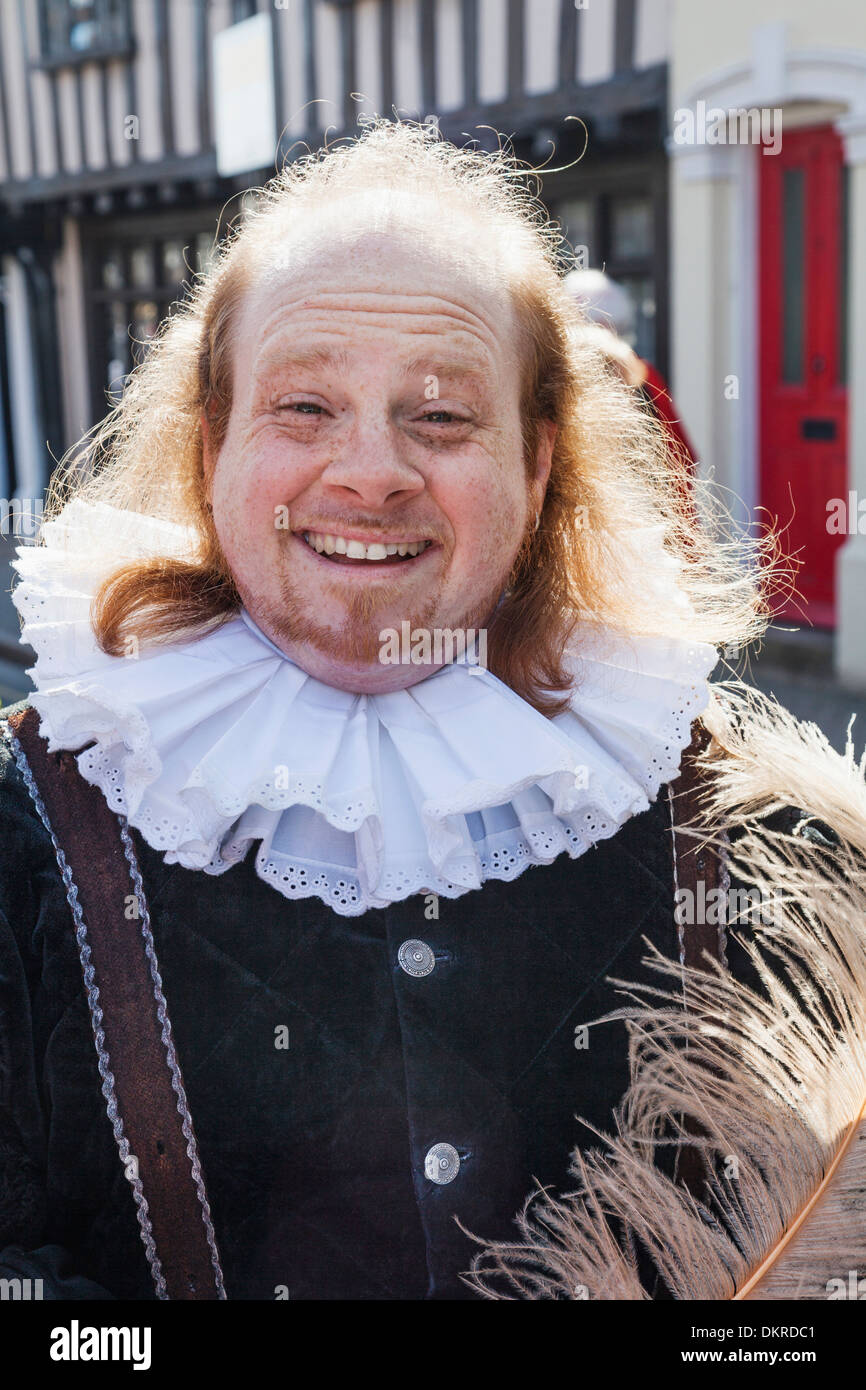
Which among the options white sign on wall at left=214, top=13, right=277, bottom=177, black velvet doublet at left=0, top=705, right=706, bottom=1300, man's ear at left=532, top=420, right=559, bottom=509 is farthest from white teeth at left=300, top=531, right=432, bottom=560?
white sign on wall at left=214, top=13, right=277, bottom=177

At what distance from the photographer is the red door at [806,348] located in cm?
696

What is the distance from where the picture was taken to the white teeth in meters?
1.54

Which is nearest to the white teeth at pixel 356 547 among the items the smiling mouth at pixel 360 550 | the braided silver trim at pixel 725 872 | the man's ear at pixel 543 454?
the smiling mouth at pixel 360 550

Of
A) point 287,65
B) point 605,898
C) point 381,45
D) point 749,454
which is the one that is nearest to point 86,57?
point 287,65

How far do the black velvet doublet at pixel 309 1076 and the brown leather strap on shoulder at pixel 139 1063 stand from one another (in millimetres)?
18

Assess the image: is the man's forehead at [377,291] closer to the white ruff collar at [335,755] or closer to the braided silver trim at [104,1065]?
the white ruff collar at [335,755]

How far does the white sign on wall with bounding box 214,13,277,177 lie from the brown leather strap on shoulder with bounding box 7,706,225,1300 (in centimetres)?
784

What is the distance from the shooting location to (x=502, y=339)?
63.3 inches

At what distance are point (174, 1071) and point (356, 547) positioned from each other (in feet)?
1.83

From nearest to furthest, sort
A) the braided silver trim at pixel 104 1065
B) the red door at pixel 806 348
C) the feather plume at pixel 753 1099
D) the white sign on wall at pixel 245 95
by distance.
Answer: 1. the feather plume at pixel 753 1099
2. the braided silver trim at pixel 104 1065
3. the red door at pixel 806 348
4. the white sign on wall at pixel 245 95

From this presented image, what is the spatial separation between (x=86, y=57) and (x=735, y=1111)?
10.0 metres

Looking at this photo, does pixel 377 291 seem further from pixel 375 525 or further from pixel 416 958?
pixel 416 958

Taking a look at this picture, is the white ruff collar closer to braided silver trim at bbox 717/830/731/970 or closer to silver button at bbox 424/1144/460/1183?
braided silver trim at bbox 717/830/731/970

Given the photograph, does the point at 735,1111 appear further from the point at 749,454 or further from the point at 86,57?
the point at 86,57
